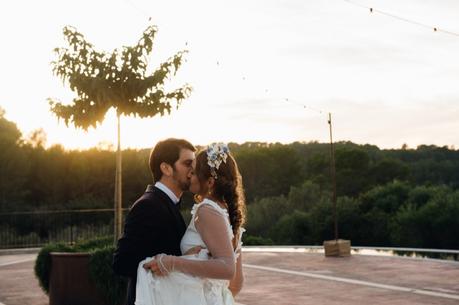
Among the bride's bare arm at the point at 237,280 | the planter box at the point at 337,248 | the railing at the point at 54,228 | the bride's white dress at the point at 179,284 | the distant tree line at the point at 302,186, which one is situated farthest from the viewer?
the distant tree line at the point at 302,186

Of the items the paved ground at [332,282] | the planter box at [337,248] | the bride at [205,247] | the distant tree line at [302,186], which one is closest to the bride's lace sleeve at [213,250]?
the bride at [205,247]

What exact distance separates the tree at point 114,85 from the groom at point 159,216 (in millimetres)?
5636

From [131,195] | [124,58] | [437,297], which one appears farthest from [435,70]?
[131,195]

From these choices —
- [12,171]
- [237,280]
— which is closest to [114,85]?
A: [237,280]

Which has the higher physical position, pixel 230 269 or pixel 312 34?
pixel 312 34

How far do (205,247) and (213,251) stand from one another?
0.10 meters

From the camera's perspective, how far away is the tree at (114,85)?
29.1ft

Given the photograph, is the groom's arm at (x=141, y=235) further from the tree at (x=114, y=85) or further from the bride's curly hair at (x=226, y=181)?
the tree at (x=114, y=85)

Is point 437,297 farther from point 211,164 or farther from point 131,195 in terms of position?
point 131,195

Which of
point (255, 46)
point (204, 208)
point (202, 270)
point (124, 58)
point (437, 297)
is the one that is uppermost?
point (255, 46)

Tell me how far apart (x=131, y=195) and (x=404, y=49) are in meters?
23.9

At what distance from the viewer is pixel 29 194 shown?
38156 millimetres

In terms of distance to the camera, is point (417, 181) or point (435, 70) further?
point (417, 181)

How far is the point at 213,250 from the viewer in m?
3.01
